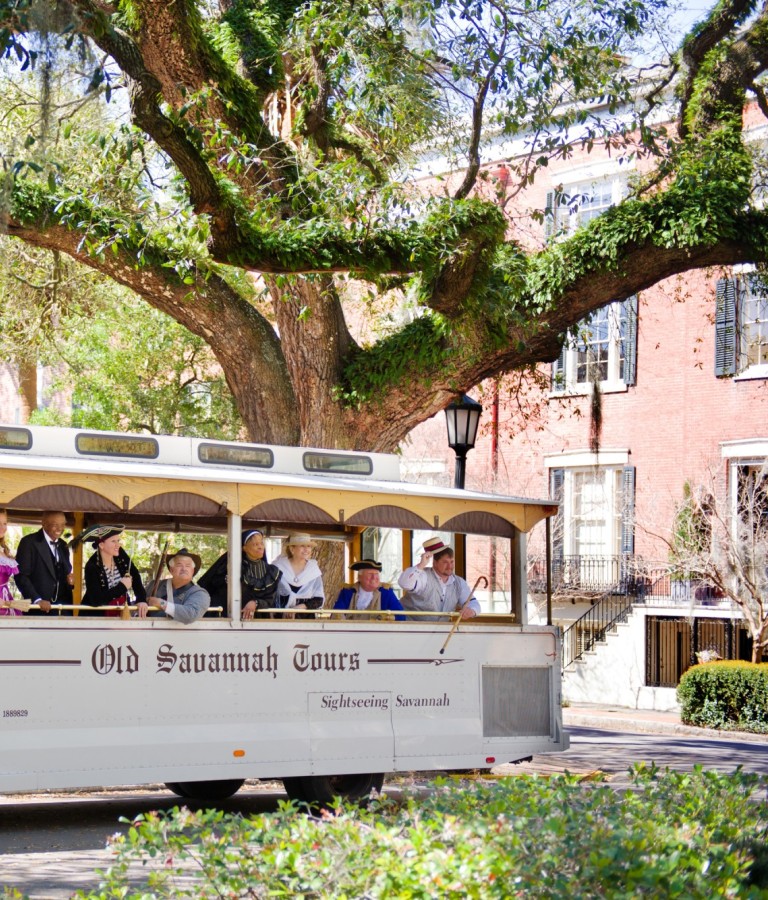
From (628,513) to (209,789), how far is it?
1791 cm

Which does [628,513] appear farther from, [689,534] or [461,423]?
[461,423]

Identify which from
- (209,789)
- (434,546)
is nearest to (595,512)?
(434,546)

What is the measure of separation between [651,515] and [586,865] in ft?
78.7

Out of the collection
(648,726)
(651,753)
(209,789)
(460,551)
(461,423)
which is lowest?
(648,726)

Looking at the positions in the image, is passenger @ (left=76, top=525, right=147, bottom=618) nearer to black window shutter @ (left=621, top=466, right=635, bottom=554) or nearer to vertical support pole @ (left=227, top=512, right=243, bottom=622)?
vertical support pole @ (left=227, top=512, right=243, bottom=622)

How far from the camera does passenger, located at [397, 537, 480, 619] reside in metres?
12.5

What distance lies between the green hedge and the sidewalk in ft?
0.79

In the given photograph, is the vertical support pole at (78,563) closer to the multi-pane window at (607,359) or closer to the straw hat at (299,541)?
the straw hat at (299,541)

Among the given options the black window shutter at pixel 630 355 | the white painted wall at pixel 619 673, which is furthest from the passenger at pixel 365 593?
the black window shutter at pixel 630 355

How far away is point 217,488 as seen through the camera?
10.8m

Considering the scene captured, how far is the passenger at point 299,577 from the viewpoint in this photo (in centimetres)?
1163

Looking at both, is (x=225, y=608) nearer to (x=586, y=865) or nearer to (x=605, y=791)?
(x=605, y=791)

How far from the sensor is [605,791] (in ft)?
20.8

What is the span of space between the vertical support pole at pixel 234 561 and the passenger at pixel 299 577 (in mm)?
823
